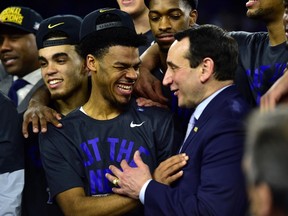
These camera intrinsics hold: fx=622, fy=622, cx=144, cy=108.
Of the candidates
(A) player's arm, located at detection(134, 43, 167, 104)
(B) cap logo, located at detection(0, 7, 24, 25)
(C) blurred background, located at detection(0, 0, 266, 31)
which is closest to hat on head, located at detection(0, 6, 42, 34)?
(B) cap logo, located at detection(0, 7, 24, 25)

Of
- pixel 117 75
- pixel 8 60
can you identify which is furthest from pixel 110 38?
pixel 8 60

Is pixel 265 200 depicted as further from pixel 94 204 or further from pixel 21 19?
pixel 21 19

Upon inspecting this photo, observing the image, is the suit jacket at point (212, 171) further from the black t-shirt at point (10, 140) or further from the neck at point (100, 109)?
the black t-shirt at point (10, 140)

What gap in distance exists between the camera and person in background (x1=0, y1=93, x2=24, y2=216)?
315cm

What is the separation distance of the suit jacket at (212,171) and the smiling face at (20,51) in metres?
1.92

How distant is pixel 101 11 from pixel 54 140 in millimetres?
703

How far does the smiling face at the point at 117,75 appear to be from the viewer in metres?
3.07

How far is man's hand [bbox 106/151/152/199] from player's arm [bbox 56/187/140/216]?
1.6 inches

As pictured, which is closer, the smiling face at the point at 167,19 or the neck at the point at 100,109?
the neck at the point at 100,109

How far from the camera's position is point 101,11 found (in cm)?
319

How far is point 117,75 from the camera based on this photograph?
3.07 metres

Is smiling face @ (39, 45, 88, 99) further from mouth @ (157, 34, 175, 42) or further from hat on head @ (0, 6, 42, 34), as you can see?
hat on head @ (0, 6, 42, 34)

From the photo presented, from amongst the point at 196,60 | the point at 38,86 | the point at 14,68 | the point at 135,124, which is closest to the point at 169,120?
the point at 135,124

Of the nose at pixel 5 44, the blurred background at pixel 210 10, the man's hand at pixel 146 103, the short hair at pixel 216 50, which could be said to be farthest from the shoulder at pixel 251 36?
the blurred background at pixel 210 10
